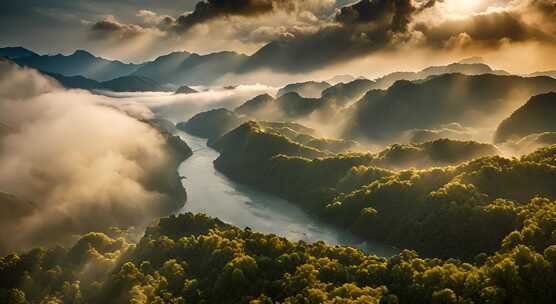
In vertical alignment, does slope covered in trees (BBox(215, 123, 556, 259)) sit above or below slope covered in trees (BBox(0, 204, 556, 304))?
above

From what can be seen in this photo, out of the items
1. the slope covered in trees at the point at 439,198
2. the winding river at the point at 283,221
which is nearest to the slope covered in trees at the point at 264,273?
the slope covered in trees at the point at 439,198

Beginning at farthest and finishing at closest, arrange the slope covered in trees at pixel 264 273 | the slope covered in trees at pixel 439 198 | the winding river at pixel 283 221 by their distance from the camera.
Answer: the winding river at pixel 283 221 < the slope covered in trees at pixel 439 198 < the slope covered in trees at pixel 264 273

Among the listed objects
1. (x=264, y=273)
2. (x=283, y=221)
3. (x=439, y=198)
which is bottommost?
(x=283, y=221)

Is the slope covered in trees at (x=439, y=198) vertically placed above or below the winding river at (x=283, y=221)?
above

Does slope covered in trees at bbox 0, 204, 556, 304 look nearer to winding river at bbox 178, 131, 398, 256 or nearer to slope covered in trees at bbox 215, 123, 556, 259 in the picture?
slope covered in trees at bbox 215, 123, 556, 259

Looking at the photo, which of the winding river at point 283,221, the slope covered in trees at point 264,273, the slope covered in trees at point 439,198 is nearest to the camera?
the slope covered in trees at point 264,273

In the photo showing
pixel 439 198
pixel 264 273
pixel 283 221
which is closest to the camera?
pixel 264 273

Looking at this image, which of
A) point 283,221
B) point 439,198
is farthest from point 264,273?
point 283,221

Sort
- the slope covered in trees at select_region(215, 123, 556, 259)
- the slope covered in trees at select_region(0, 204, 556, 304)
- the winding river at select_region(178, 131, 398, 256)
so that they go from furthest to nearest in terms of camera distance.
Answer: the winding river at select_region(178, 131, 398, 256)
the slope covered in trees at select_region(215, 123, 556, 259)
the slope covered in trees at select_region(0, 204, 556, 304)

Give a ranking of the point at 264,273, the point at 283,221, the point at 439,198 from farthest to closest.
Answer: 1. the point at 283,221
2. the point at 439,198
3. the point at 264,273

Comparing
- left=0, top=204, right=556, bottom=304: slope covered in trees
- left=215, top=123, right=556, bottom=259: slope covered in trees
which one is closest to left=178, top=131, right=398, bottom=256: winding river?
left=215, top=123, right=556, bottom=259: slope covered in trees

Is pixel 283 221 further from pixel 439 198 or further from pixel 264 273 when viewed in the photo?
pixel 264 273

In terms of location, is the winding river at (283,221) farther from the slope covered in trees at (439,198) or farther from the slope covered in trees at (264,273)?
the slope covered in trees at (264,273)

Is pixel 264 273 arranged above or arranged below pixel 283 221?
above
